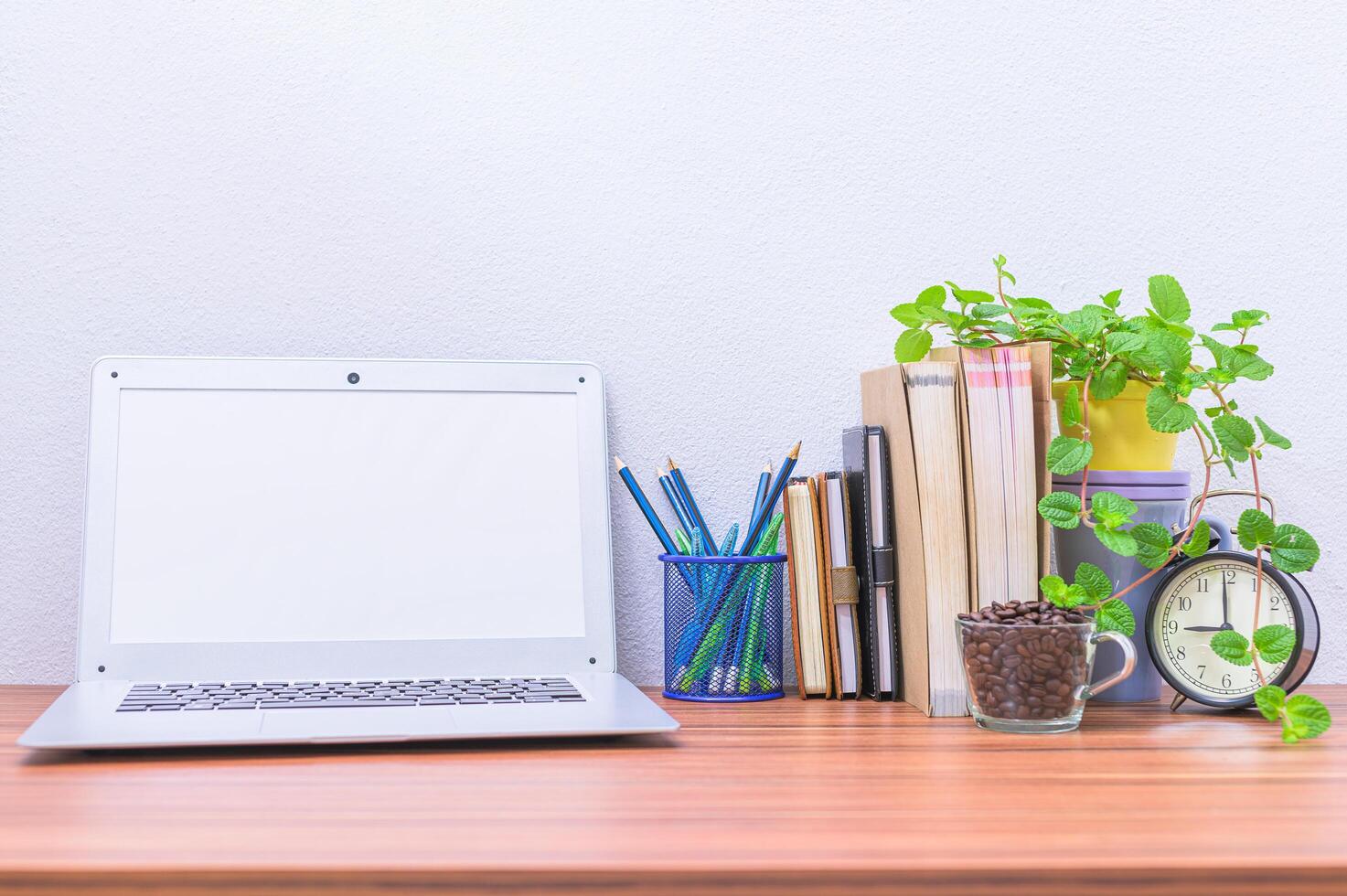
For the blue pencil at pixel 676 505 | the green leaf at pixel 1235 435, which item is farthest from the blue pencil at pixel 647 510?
the green leaf at pixel 1235 435

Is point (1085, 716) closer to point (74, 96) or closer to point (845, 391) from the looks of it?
point (845, 391)

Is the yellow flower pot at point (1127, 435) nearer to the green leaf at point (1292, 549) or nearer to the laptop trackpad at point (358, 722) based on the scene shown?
the green leaf at point (1292, 549)

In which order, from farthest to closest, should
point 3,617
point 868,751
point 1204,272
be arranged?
point 1204,272 < point 3,617 < point 868,751

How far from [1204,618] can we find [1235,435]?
0.50 ft

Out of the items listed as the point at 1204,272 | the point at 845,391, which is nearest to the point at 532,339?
the point at 845,391

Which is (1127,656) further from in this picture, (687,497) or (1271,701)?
A: (687,497)

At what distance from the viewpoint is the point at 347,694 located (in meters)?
0.86

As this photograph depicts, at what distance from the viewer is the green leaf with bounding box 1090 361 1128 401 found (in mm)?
918

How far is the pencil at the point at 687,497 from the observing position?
3.30 ft

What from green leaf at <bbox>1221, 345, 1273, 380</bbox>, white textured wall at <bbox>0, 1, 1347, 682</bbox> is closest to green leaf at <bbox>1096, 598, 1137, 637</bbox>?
green leaf at <bbox>1221, 345, 1273, 380</bbox>

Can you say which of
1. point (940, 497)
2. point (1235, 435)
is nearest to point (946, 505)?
point (940, 497)

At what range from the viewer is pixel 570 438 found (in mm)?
1032

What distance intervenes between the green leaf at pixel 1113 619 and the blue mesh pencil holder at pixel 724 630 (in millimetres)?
265

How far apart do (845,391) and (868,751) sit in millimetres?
432
